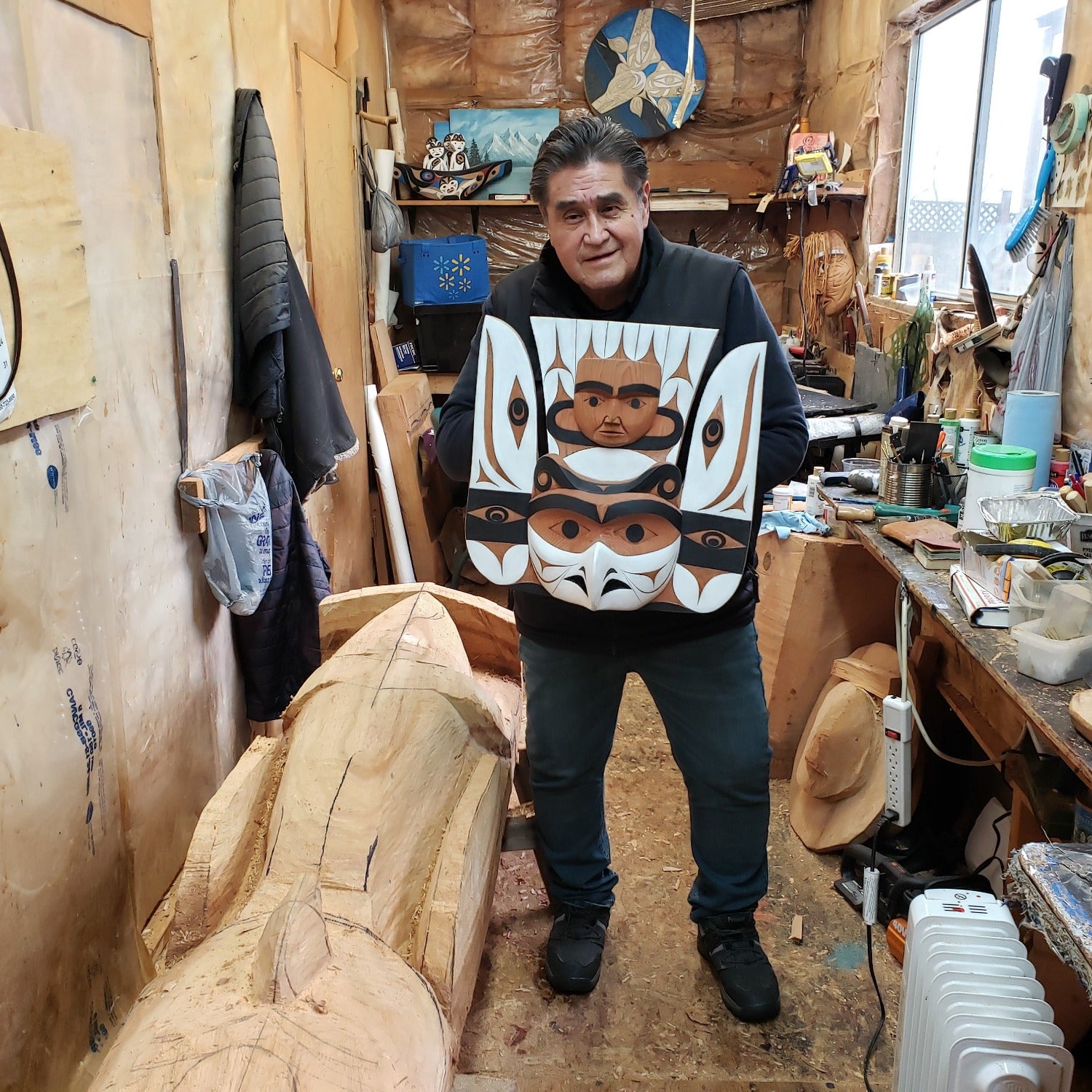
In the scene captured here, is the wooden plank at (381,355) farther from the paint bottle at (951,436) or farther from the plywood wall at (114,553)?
the paint bottle at (951,436)

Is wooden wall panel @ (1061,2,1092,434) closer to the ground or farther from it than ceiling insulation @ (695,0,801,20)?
closer to the ground

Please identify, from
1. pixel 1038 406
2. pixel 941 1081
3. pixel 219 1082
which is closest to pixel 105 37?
pixel 219 1082

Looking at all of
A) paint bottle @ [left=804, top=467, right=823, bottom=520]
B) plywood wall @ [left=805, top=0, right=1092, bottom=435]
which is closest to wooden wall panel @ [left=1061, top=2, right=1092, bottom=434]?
plywood wall @ [left=805, top=0, right=1092, bottom=435]

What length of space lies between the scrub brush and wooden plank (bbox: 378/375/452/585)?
2554 millimetres

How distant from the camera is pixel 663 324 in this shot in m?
1.69

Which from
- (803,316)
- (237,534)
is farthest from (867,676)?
(803,316)

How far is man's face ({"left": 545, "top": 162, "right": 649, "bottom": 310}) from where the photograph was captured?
1644 mm

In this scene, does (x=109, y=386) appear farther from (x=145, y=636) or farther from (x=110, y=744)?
(x=110, y=744)

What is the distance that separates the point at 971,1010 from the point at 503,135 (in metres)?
4.74

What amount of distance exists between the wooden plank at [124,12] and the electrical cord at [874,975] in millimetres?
2356

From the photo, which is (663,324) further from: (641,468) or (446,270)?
(446,270)

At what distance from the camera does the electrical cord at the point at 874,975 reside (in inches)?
73.4

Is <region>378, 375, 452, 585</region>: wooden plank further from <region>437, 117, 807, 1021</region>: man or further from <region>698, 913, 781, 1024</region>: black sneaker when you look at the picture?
<region>698, 913, 781, 1024</region>: black sneaker

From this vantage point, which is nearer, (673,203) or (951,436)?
(951,436)
